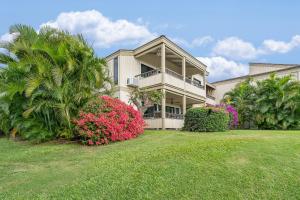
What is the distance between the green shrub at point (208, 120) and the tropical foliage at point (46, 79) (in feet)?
17.9

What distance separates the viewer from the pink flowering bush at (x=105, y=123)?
950 centimetres

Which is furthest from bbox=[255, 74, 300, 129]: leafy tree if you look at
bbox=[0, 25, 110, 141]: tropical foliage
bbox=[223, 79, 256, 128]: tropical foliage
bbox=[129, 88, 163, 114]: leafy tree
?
bbox=[0, 25, 110, 141]: tropical foliage

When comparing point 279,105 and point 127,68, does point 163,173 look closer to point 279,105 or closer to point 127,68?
point 279,105

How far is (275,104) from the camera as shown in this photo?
53.4 feet

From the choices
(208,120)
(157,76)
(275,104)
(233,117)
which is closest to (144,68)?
(157,76)

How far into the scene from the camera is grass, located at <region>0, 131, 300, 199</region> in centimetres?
504

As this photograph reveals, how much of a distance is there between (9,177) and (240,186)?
5408 millimetres

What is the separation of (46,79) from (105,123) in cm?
279

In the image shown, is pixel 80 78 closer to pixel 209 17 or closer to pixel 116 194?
pixel 209 17

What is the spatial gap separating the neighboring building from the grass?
58.0 ft

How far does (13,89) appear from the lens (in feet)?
31.3

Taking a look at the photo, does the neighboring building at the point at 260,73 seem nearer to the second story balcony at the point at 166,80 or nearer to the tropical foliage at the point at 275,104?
the tropical foliage at the point at 275,104

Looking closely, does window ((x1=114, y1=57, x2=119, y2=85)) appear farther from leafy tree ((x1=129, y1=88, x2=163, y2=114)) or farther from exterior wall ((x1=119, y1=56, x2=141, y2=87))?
leafy tree ((x1=129, y1=88, x2=163, y2=114))

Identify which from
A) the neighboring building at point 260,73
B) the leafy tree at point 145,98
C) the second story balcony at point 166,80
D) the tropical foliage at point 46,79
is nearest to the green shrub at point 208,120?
the leafy tree at point 145,98
